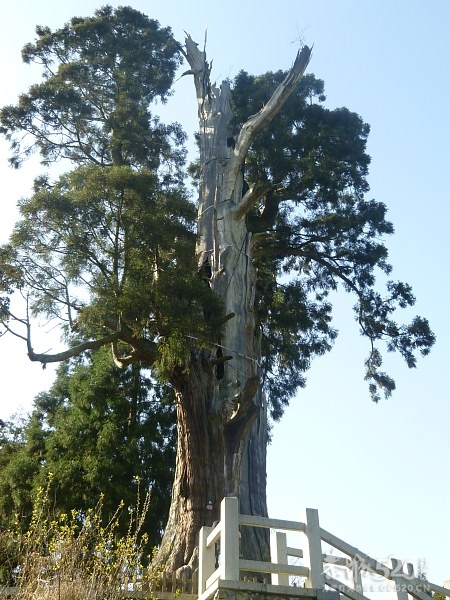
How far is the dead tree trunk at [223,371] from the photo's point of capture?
1005cm

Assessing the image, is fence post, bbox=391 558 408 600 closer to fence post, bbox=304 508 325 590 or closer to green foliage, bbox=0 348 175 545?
fence post, bbox=304 508 325 590

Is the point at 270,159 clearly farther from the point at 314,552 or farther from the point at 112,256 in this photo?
the point at 314,552

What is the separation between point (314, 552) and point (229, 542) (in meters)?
0.78

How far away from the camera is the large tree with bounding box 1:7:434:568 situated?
10.2 m

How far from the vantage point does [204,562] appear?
24.8 feet

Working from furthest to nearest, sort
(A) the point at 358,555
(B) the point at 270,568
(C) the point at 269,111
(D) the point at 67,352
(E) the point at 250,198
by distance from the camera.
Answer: (C) the point at 269,111, (E) the point at 250,198, (D) the point at 67,352, (A) the point at 358,555, (B) the point at 270,568

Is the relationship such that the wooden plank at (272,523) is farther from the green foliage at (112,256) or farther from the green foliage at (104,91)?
the green foliage at (104,91)

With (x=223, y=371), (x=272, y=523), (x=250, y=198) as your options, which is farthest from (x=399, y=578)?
(x=250, y=198)

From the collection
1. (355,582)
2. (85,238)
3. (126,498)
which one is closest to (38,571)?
(355,582)

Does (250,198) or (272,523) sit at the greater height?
(250,198)

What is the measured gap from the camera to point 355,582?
283 inches

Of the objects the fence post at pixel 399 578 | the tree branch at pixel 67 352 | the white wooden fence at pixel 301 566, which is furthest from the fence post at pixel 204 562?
the tree branch at pixel 67 352

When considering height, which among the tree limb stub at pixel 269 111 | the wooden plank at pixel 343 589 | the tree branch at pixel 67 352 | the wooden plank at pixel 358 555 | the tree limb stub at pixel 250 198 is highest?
the tree limb stub at pixel 269 111

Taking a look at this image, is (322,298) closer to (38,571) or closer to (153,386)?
(153,386)
